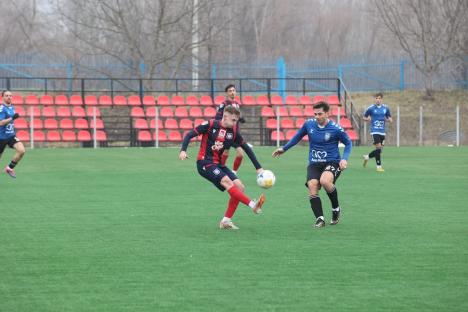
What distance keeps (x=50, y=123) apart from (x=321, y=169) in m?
21.9

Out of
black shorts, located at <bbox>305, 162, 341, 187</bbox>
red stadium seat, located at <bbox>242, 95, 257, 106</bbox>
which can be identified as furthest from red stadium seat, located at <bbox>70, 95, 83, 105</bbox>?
black shorts, located at <bbox>305, 162, 341, 187</bbox>

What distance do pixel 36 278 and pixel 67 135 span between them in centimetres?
2429

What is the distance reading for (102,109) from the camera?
3525 centimetres

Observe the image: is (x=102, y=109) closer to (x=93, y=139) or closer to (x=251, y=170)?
(x=93, y=139)

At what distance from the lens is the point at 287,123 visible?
33188 millimetres

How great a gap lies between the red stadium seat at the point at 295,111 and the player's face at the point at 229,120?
23.0 meters

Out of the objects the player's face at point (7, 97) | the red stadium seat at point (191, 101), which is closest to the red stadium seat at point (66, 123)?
the red stadium seat at point (191, 101)

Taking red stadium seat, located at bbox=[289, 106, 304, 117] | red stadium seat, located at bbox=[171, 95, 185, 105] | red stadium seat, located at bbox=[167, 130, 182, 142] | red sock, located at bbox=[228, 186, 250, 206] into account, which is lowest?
red stadium seat, located at bbox=[167, 130, 182, 142]

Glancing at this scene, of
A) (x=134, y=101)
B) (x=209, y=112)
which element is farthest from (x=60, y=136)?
(x=209, y=112)

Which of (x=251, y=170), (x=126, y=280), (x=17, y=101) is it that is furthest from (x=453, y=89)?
(x=126, y=280)

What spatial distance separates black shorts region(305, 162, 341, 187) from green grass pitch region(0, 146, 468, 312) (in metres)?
0.62

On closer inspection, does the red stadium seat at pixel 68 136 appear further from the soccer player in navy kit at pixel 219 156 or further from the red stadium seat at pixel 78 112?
the soccer player in navy kit at pixel 219 156

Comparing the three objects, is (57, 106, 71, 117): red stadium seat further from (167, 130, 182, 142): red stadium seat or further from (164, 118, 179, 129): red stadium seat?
(167, 130, 182, 142): red stadium seat

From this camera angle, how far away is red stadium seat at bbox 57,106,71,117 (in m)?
32.3
